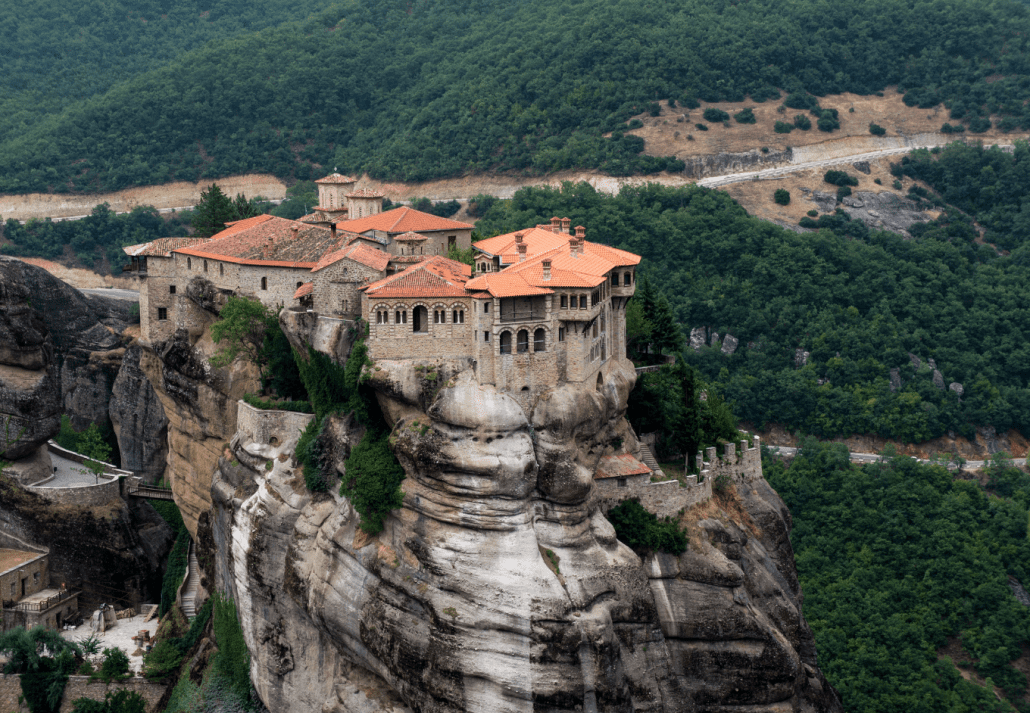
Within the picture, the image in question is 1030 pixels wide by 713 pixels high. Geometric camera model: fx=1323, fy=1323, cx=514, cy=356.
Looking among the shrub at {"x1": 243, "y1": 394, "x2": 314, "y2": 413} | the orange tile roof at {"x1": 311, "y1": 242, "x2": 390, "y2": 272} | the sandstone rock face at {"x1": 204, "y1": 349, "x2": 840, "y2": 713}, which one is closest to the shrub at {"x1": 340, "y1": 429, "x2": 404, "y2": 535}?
the sandstone rock face at {"x1": 204, "y1": 349, "x2": 840, "y2": 713}

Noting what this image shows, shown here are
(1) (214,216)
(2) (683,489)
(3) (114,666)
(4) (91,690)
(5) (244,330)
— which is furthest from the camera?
(1) (214,216)

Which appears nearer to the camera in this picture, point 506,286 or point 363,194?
point 506,286

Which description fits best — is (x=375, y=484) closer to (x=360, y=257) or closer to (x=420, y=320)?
(x=420, y=320)

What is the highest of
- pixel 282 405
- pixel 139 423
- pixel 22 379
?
pixel 282 405

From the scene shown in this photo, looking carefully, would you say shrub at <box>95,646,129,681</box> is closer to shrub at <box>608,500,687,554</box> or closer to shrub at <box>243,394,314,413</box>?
shrub at <box>243,394,314,413</box>

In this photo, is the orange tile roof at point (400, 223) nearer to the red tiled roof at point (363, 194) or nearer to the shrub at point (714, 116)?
the red tiled roof at point (363, 194)

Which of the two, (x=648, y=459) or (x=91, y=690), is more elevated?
(x=648, y=459)

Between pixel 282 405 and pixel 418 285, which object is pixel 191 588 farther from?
pixel 418 285

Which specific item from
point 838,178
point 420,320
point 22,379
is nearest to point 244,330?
point 420,320

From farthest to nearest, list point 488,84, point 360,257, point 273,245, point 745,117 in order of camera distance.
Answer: point 488,84 → point 745,117 → point 273,245 → point 360,257
